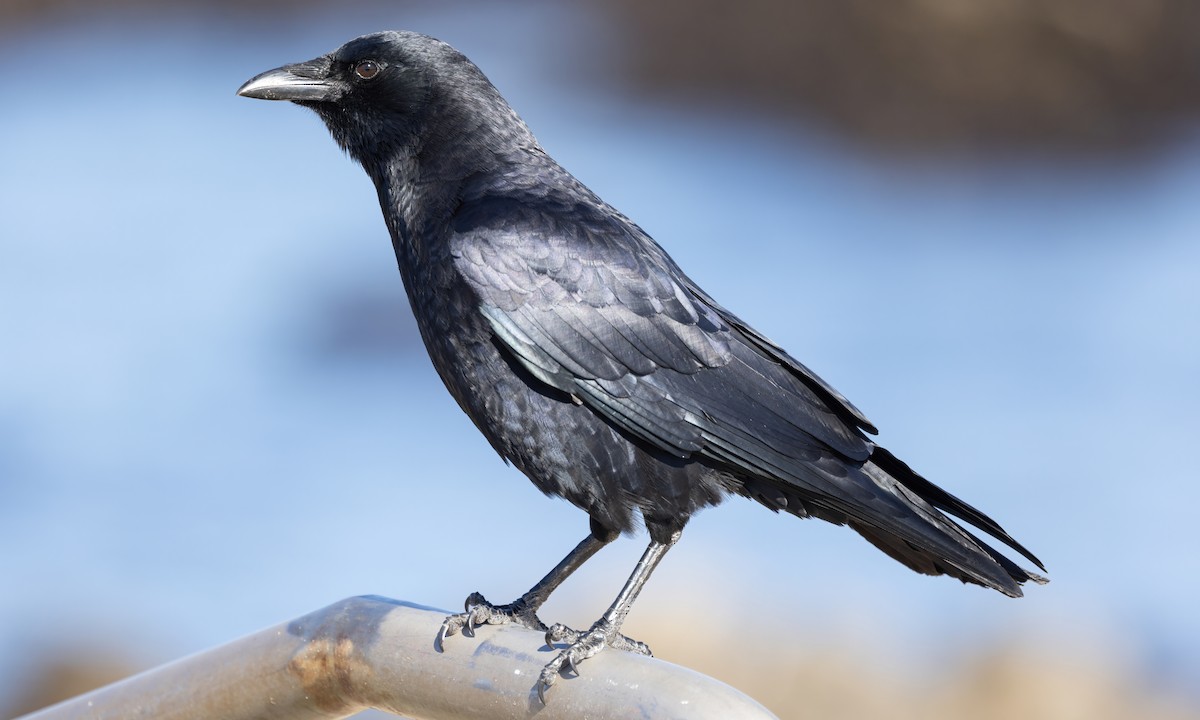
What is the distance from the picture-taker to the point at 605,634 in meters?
2.38

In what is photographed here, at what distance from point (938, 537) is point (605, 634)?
60 centimetres

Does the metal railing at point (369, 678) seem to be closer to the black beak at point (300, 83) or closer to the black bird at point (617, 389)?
the black bird at point (617, 389)

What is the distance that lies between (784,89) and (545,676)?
10.9 m

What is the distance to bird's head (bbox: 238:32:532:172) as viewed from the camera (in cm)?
289

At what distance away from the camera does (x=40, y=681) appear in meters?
5.48

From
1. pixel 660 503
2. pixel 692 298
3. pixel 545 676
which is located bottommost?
pixel 545 676

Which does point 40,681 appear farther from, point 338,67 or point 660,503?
point 660,503

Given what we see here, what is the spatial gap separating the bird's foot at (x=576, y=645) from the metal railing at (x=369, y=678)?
17mm

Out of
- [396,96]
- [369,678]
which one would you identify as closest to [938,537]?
[369,678]

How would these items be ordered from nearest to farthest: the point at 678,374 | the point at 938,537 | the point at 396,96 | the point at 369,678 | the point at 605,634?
the point at 369,678
the point at 605,634
the point at 938,537
the point at 678,374
the point at 396,96

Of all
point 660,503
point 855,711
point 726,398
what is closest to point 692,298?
point 726,398

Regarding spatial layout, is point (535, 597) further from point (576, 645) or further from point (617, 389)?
point (576, 645)

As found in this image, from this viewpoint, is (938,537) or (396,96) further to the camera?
(396,96)

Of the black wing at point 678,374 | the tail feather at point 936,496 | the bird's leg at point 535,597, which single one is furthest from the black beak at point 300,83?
the tail feather at point 936,496
